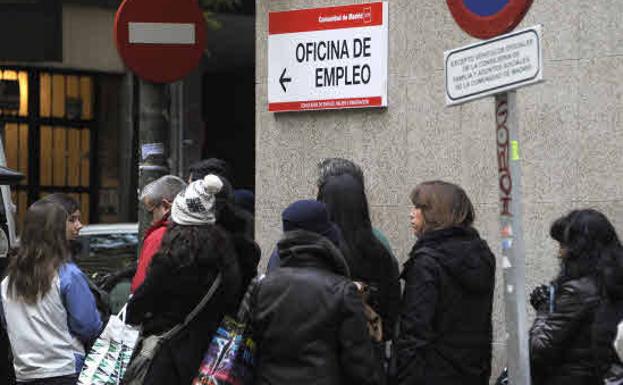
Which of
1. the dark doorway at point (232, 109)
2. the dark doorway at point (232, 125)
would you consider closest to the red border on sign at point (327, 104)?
the dark doorway at point (232, 109)

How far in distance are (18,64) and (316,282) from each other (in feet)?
52.1

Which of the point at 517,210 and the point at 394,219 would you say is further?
the point at 394,219

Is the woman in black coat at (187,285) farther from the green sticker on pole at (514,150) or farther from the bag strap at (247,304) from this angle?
the green sticker on pole at (514,150)

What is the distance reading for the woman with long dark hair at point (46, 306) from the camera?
7.18 m

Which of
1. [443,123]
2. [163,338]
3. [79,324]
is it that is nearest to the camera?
[163,338]

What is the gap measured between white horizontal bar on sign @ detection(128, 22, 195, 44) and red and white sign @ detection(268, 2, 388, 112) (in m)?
0.93

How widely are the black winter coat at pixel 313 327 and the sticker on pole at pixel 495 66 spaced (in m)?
0.98

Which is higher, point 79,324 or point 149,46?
point 149,46

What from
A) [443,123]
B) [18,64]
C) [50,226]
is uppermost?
[18,64]

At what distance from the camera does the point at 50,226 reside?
7254mm

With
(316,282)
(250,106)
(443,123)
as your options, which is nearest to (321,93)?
(443,123)

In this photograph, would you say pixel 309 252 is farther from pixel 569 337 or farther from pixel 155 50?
pixel 155 50

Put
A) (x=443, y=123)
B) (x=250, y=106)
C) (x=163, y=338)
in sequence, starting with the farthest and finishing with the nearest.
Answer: (x=250, y=106) → (x=443, y=123) → (x=163, y=338)

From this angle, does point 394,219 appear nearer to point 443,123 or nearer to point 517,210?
point 443,123
